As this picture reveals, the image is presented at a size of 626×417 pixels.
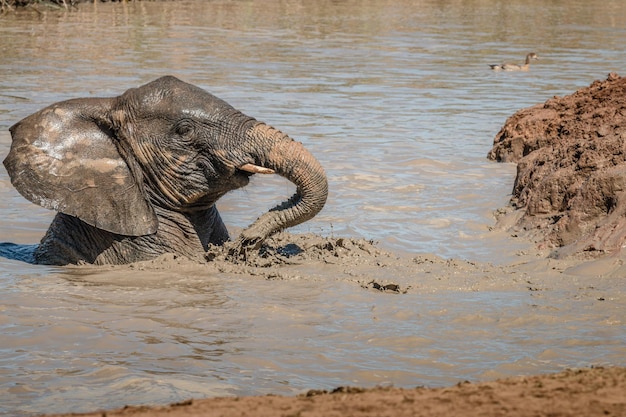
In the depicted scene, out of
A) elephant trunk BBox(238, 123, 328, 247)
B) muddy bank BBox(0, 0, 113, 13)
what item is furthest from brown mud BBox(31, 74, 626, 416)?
muddy bank BBox(0, 0, 113, 13)

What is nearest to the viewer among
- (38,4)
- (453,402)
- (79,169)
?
(453,402)

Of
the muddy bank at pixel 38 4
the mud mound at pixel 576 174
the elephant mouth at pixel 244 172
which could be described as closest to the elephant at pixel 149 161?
the elephant mouth at pixel 244 172

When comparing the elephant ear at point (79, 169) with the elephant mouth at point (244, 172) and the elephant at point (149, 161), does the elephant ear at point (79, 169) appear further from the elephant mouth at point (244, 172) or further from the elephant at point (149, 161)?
the elephant mouth at point (244, 172)

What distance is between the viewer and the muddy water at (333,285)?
582 centimetres

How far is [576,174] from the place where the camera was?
30.6ft

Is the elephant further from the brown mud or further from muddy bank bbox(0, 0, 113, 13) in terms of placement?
muddy bank bbox(0, 0, 113, 13)

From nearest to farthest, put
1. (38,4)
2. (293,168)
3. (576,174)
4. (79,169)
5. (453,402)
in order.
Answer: (453,402), (293,168), (79,169), (576,174), (38,4)

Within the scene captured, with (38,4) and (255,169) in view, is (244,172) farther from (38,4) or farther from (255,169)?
(38,4)

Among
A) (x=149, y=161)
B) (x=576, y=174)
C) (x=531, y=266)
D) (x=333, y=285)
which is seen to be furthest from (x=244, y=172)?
(x=576, y=174)

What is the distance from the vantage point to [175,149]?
774 centimetres

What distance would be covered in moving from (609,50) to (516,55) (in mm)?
2294

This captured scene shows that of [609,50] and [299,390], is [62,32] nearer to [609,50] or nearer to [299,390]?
[609,50]

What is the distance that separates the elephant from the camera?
7.55 meters

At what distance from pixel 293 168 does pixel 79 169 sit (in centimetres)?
155
